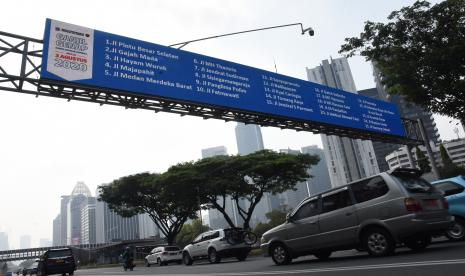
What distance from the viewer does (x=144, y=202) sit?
40281 millimetres

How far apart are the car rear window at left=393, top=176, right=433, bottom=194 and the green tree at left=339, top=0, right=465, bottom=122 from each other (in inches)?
305

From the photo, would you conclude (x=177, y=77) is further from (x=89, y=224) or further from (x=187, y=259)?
(x=89, y=224)

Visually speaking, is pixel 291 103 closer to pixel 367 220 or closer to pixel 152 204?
pixel 367 220

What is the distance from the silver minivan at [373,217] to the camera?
8.48 m

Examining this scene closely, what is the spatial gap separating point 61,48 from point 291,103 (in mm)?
10203

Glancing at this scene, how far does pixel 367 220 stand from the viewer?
8898 millimetres

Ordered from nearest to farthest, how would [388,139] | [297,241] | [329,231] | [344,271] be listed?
[344,271] < [329,231] < [297,241] < [388,139]

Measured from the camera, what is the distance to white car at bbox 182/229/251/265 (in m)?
17.9

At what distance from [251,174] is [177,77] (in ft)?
63.0

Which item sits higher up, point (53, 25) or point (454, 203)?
point (53, 25)

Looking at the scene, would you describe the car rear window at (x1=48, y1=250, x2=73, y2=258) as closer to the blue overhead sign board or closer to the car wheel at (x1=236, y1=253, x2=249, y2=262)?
the car wheel at (x1=236, y1=253, x2=249, y2=262)

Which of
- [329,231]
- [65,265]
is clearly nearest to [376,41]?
[329,231]

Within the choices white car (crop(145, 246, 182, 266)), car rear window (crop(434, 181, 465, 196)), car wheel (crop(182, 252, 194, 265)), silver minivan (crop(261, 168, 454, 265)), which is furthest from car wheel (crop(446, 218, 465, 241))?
white car (crop(145, 246, 182, 266))

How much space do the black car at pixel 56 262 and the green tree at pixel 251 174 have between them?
47.3 feet
